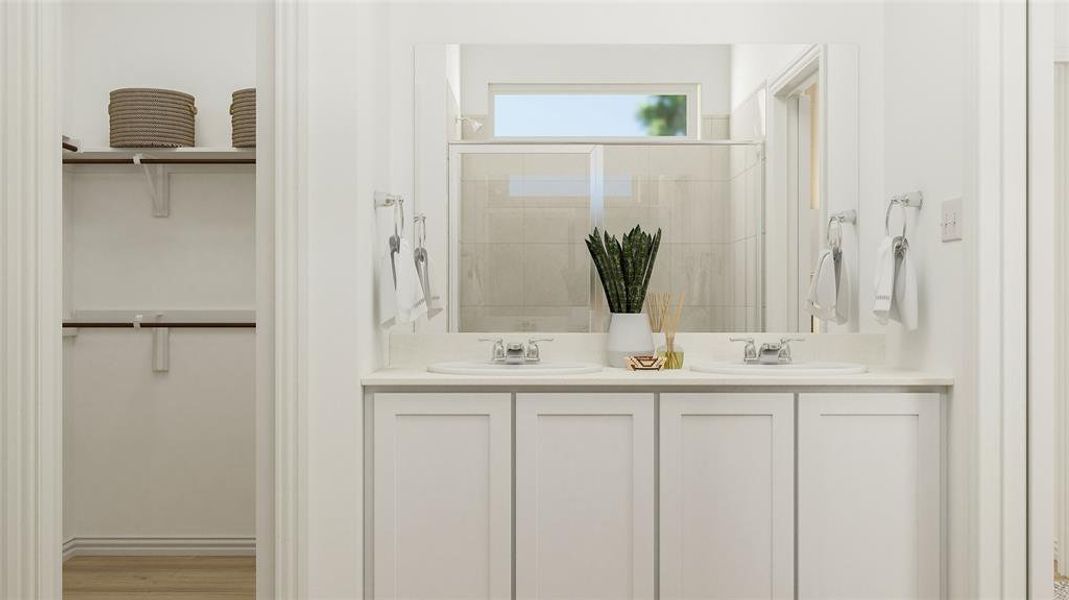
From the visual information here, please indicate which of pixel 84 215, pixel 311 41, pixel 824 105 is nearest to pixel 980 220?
pixel 824 105

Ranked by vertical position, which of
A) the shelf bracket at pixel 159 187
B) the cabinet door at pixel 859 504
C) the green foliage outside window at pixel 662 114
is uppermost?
the green foliage outside window at pixel 662 114

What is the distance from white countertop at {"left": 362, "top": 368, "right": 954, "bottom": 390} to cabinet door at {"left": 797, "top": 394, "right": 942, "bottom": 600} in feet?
0.14

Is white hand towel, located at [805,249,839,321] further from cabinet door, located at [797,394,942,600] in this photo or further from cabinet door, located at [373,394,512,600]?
cabinet door, located at [373,394,512,600]

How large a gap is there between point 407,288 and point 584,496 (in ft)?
2.53

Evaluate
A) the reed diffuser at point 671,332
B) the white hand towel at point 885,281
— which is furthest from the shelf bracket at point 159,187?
the white hand towel at point 885,281

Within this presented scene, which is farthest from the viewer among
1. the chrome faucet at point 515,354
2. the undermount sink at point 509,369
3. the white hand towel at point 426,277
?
the white hand towel at point 426,277

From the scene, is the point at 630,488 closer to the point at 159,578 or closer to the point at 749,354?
the point at 749,354

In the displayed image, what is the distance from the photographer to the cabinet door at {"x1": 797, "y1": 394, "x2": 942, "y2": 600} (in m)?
2.25

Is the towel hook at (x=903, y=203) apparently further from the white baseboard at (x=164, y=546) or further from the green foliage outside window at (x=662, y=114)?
the white baseboard at (x=164, y=546)

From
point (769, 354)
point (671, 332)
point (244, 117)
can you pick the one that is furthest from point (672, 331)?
point (244, 117)

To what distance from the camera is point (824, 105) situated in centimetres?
278

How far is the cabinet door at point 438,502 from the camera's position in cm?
224

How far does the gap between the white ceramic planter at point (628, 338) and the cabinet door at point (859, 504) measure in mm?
518

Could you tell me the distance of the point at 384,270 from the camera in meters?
2.45
